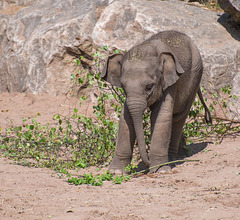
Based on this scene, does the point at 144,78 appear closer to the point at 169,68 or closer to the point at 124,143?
the point at 169,68

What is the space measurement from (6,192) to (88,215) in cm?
121

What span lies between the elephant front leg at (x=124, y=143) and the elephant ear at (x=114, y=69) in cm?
41

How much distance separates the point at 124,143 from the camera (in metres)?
6.06

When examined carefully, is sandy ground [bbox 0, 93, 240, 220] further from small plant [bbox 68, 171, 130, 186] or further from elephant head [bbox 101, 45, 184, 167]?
elephant head [bbox 101, 45, 184, 167]

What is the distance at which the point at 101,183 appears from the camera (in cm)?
533

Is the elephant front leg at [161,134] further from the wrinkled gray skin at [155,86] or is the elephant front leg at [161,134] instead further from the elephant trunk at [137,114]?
the elephant trunk at [137,114]

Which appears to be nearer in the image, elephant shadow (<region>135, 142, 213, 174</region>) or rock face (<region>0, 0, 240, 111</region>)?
elephant shadow (<region>135, 142, 213, 174</region>)

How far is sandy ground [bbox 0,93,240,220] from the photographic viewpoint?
4055 millimetres

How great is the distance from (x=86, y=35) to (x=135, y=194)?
7.05m

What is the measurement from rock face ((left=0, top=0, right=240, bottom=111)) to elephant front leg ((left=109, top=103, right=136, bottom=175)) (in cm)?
379

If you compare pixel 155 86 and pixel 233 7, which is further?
pixel 233 7

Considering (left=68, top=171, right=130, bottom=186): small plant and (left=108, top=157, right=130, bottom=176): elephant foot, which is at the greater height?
(left=68, top=171, right=130, bottom=186): small plant

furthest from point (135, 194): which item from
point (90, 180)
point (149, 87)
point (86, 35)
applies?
point (86, 35)

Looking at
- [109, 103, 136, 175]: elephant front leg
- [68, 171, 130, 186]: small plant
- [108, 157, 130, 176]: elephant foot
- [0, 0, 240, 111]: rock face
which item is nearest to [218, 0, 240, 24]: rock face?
[0, 0, 240, 111]: rock face
